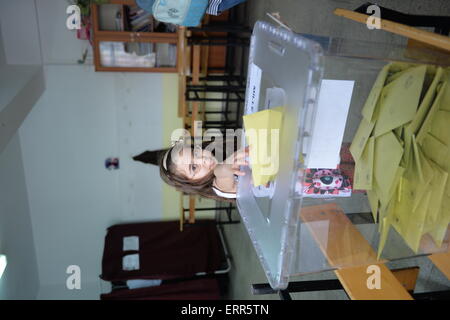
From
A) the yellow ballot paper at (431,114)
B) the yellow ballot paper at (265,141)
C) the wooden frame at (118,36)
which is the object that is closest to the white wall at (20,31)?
the wooden frame at (118,36)

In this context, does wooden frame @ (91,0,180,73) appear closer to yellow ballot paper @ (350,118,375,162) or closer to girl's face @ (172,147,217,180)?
girl's face @ (172,147,217,180)

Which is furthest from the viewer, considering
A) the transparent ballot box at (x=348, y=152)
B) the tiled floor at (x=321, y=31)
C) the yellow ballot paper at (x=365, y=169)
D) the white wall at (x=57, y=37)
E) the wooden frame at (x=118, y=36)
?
the white wall at (x=57, y=37)

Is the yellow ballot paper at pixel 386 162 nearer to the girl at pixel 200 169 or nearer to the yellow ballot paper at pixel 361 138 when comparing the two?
the yellow ballot paper at pixel 361 138

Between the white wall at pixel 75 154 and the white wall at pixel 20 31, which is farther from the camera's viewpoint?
the white wall at pixel 75 154

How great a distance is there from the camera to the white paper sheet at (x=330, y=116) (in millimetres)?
695

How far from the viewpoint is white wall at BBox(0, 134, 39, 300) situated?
2.68 metres

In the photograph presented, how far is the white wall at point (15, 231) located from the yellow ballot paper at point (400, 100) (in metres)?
2.68

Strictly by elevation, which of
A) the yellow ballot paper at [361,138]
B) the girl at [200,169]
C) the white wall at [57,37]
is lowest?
the girl at [200,169]

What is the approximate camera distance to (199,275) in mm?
3250

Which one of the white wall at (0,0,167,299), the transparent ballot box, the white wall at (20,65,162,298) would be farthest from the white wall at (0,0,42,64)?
the transparent ballot box

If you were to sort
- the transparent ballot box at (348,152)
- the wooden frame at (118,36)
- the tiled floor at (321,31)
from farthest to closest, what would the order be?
the wooden frame at (118,36)
the tiled floor at (321,31)
the transparent ballot box at (348,152)

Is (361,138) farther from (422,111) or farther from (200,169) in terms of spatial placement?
(200,169)
